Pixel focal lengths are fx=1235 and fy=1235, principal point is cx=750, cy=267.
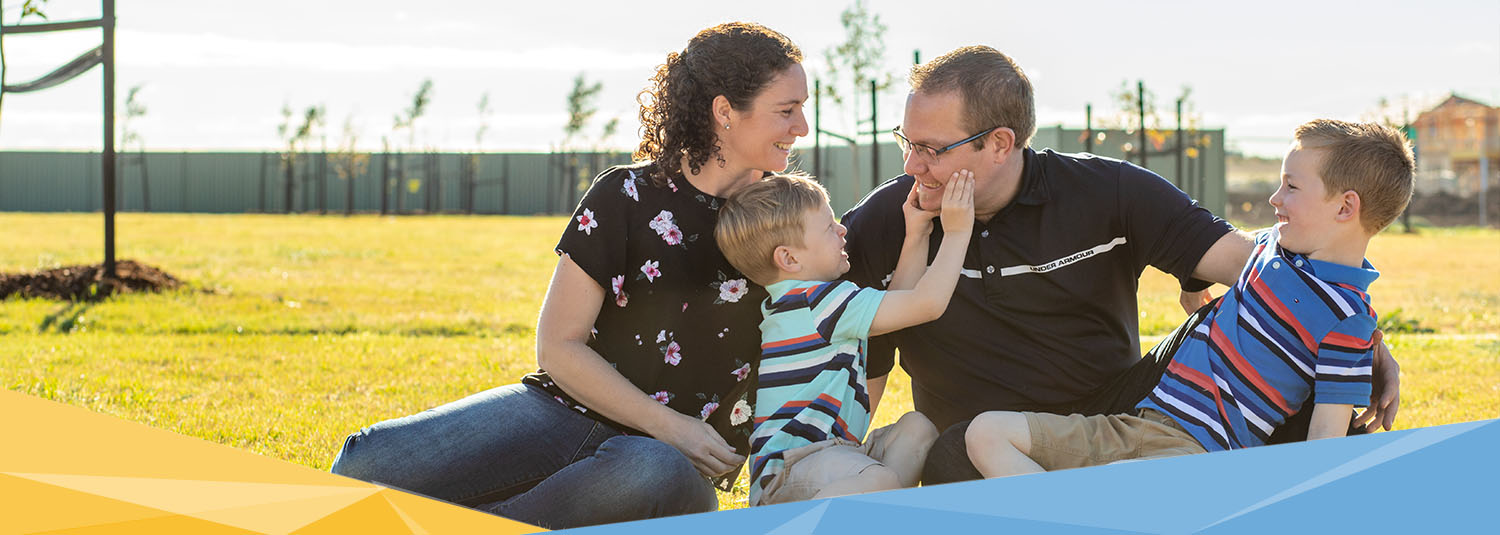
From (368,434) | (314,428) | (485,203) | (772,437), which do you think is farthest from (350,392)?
(485,203)

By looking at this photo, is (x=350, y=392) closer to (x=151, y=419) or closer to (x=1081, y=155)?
(x=151, y=419)

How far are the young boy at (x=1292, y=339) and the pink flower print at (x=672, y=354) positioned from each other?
811 mm

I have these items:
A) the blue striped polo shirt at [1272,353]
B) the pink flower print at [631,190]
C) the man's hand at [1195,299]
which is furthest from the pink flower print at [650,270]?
the man's hand at [1195,299]

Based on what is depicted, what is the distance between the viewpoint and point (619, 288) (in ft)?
10.6

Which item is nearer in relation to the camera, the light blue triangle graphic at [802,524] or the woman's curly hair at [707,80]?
the light blue triangle graphic at [802,524]

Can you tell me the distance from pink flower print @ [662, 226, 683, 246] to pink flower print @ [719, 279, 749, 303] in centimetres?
18

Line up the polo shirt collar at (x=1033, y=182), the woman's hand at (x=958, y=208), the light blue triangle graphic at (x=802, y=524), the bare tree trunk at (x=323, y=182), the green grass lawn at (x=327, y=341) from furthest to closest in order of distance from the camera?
the bare tree trunk at (x=323, y=182) → the green grass lawn at (x=327, y=341) → the polo shirt collar at (x=1033, y=182) → the woman's hand at (x=958, y=208) → the light blue triangle graphic at (x=802, y=524)

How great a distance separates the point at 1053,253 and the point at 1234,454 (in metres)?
1.76

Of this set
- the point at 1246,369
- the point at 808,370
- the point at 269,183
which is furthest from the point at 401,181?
the point at 1246,369

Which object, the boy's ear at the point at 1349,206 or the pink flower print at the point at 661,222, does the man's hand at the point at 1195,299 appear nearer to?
the boy's ear at the point at 1349,206

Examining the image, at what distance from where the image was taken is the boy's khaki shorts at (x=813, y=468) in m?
2.81

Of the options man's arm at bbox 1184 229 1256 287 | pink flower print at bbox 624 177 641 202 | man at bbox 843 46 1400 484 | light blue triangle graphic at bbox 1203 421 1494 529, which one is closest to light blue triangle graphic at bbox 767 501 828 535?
light blue triangle graphic at bbox 1203 421 1494 529

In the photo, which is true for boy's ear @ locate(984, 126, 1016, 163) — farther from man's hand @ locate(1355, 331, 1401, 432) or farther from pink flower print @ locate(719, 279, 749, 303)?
man's hand @ locate(1355, 331, 1401, 432)

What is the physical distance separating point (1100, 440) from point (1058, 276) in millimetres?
663
